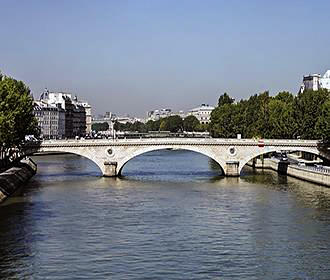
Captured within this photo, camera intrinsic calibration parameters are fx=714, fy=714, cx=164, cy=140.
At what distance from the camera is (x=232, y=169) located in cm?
5756

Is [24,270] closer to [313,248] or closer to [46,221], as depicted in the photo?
[46,221]

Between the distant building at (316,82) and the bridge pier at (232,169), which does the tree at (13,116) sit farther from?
the distant building at (316,82)

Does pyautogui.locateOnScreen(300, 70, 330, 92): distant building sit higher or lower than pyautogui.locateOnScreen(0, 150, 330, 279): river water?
higher

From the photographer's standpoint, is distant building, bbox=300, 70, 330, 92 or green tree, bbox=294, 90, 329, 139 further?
distant building, bbox=300, 70, 330, 92

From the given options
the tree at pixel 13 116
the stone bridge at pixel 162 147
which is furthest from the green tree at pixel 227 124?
the tree at pixel 13 116

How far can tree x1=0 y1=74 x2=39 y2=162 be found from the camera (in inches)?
1779

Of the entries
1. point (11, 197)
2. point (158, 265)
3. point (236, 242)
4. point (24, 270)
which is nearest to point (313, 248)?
point (236, 242)

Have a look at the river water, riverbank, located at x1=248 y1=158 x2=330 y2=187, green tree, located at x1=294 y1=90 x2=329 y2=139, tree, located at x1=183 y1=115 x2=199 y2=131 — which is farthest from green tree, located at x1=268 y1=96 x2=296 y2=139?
tree, located at x1=183 y1=115 x2=199 y2=131

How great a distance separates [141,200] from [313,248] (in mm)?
15479

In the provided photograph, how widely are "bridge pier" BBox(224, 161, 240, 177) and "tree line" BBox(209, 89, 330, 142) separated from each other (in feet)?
24.4

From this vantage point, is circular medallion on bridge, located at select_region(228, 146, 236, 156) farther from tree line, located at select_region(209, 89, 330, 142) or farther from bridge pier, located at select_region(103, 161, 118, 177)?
bridge pier, located at select_region(103, 161, 118, 177)

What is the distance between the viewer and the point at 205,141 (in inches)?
2282

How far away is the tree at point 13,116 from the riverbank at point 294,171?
2148 centimetres

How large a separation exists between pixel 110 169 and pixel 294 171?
14.8 metres
